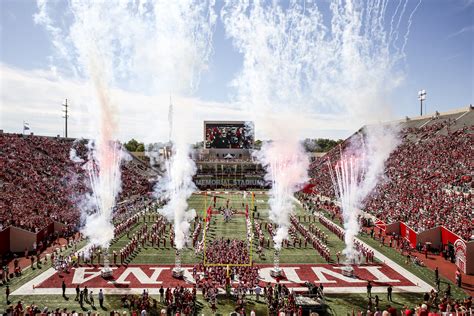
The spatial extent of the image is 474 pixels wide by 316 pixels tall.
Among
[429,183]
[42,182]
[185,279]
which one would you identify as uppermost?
[429,183]

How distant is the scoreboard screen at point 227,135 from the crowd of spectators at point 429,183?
22997 mm

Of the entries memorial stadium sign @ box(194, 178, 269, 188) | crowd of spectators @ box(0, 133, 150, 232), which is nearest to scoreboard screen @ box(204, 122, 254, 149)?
memorial stadium sign @ box(194, 178, 269, 188)

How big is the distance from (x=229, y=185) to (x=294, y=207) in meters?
23.3

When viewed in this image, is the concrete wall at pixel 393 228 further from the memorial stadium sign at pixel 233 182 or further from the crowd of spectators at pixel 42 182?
the memorial stadium sign at pixel 233 182

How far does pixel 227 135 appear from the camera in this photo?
70188 mm

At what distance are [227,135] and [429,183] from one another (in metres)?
41.9

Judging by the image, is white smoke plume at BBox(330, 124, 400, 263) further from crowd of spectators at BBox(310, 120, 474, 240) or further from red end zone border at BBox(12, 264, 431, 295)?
red end zone border at BBox(12, 264, 431, 295)

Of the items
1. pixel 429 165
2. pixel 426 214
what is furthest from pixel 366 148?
pixel 426 214

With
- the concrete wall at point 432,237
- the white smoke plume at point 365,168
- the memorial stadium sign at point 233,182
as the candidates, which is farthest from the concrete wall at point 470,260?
the memorial stadium sign at point 233,182

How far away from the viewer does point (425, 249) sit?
23.8 m

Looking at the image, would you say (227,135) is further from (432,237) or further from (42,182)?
(432,237)

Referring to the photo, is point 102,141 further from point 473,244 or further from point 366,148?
point 366,148

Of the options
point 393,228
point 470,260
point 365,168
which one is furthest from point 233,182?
point 470,260

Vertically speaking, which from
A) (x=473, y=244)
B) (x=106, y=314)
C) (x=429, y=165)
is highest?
(x=429, y=165)
